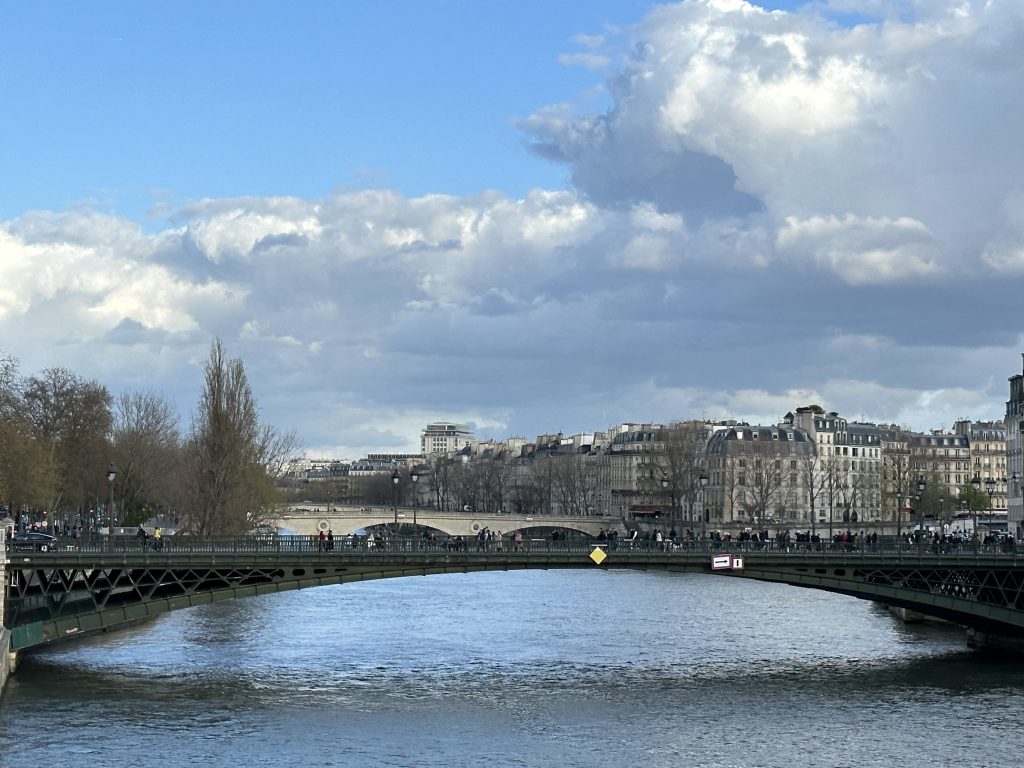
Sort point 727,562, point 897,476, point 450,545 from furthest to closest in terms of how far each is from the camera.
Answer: point 897,476 → point 450,545 → point 727,562

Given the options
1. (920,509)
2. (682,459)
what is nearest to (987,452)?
(682,459)

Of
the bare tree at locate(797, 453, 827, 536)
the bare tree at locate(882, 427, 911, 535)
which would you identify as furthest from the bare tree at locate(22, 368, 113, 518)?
the bare tree at locate(797, 453, 827, 536)

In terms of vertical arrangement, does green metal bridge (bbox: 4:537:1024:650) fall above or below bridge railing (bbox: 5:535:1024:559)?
below

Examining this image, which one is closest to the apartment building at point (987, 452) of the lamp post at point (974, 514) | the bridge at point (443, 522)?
the lamp post at point (974, 514)

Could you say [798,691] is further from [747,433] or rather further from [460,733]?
[747,433]

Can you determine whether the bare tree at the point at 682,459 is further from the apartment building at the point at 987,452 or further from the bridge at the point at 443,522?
the apartment building at the point at 987,452

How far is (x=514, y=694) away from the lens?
48.3 meters

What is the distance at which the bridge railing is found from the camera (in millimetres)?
52031

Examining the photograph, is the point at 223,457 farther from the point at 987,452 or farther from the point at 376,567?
the point at 987,452

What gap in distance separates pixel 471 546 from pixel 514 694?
703 centimetres

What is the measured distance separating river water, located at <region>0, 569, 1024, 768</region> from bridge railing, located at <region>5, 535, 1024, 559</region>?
3.68 m

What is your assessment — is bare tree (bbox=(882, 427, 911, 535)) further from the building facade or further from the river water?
the river water

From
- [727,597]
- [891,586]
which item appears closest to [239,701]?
[891,586]

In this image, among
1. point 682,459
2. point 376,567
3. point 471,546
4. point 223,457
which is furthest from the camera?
point 682,459
